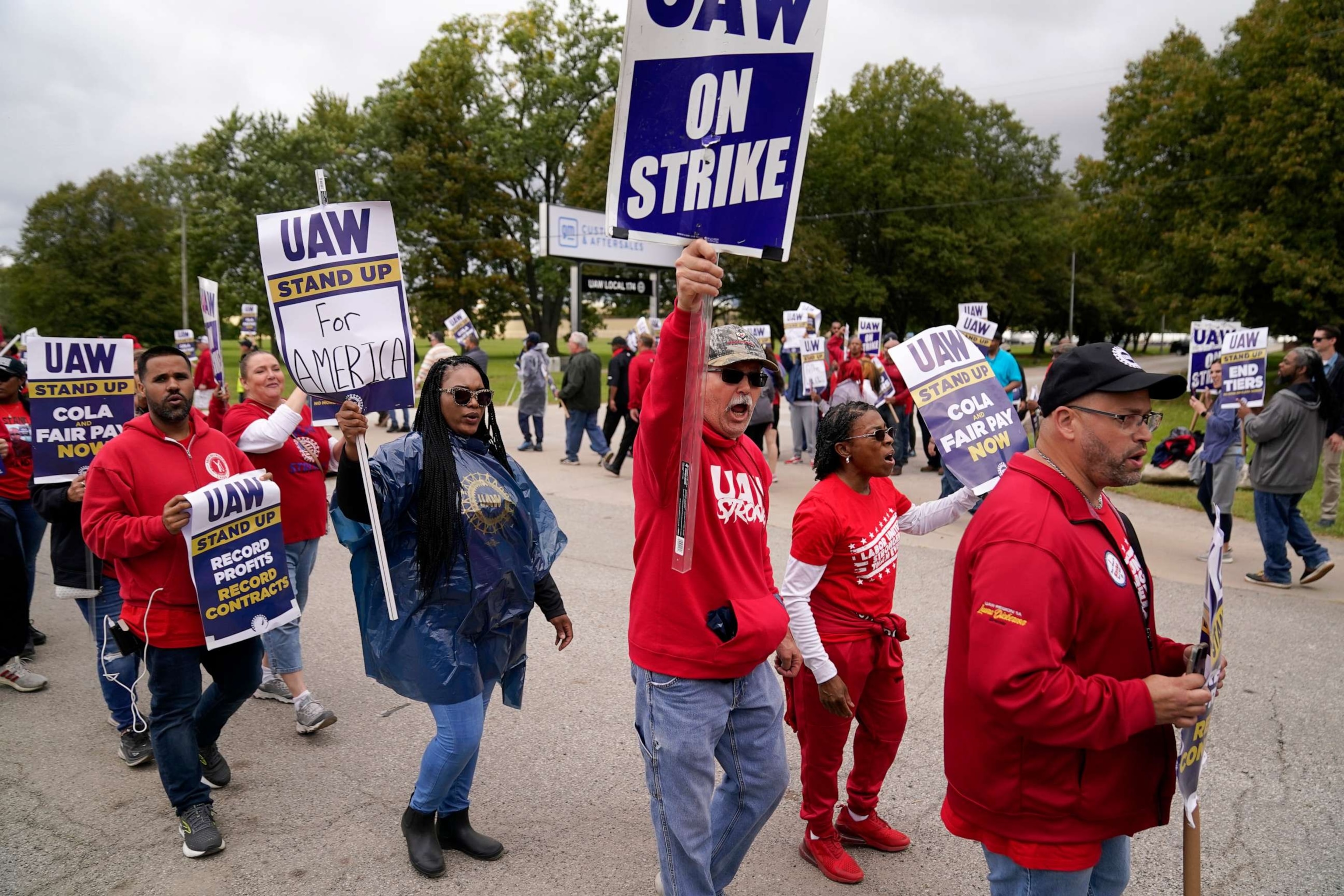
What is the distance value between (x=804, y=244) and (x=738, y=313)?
5.35 metres

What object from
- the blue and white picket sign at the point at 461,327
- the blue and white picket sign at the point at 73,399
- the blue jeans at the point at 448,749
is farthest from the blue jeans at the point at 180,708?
the blue and white picket sign at the point at 461,327

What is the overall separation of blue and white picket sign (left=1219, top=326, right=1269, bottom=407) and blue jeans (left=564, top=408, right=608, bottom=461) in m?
8.09

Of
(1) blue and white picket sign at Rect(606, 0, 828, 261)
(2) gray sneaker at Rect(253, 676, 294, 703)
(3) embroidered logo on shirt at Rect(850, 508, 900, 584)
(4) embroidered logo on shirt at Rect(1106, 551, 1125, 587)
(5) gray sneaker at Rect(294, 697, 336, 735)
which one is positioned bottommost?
(2) gray sneaker at Rect(253, 676, 294, 703)

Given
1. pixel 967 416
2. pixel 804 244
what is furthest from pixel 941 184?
pixel 967 416

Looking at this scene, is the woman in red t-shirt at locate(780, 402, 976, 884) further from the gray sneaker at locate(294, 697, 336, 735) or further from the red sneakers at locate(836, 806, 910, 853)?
the gray sneaker at locate(294, 697, 336, 735)

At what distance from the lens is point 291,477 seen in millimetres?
4902

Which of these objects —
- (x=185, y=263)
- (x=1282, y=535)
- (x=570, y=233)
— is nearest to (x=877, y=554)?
(x=1282, y=535)

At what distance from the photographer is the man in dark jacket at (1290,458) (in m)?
7.07

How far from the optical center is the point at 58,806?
160 inches

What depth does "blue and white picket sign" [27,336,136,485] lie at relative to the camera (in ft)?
16.3

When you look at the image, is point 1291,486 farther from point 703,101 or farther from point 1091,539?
point 703,101

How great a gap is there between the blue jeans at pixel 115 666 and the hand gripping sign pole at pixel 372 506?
1.94 meters

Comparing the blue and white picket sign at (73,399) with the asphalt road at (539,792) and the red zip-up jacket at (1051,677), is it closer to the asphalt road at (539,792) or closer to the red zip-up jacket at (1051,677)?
the asphalt road at (539,792)

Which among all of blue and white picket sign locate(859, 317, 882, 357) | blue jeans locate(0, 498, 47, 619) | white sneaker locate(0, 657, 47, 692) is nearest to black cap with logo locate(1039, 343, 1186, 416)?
white sneaker locate(0, 657, 47, 692)
